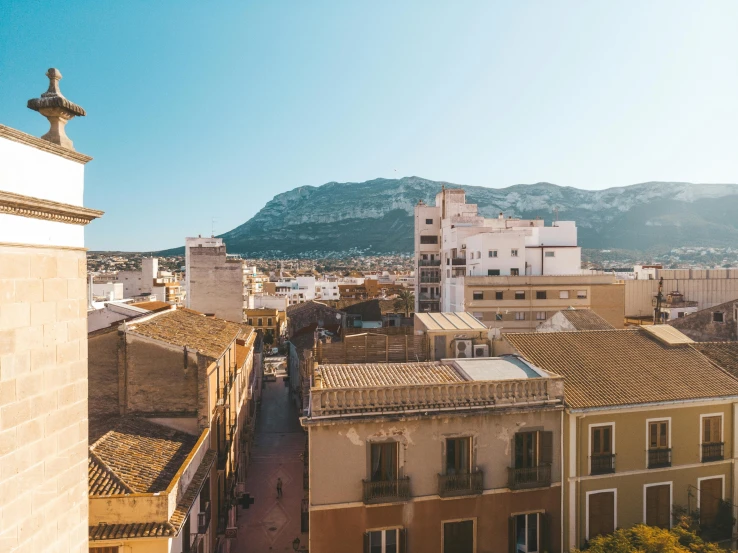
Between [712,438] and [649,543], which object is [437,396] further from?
[712,438]

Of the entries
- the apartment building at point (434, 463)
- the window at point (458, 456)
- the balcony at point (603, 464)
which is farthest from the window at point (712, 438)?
the window at point (458, 456)

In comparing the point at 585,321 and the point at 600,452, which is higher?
the point at 585,321

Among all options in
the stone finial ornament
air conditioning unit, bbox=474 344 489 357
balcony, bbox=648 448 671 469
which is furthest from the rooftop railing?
the stone finial ornament

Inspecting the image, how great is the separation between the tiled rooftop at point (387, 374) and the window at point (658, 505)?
20.1 feet

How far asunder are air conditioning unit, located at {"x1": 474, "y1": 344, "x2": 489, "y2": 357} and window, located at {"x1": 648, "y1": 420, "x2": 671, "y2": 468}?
5.16 meters

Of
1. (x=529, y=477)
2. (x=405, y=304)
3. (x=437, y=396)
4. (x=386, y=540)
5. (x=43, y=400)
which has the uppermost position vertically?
(x=43, y=400)

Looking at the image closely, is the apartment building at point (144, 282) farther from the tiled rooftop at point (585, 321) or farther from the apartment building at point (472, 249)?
the tiled rooftop at point (585, 321)

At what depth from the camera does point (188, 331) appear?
Result: 19.5 m

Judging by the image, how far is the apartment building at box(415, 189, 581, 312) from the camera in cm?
4412

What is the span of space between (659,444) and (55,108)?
15857 mm

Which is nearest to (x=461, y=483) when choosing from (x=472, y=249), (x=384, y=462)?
(x=384, y=462)

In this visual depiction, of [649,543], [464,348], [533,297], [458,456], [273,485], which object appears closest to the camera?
[649,543]

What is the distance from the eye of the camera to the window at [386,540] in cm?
1229

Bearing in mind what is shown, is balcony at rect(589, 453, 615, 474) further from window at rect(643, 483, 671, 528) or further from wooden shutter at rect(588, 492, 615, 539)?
window at rect(643, 483, 671, 528)
